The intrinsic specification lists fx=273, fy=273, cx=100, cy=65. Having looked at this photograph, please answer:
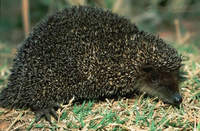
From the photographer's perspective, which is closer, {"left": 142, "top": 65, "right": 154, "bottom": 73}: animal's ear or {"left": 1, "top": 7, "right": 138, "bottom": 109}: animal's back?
{"left": 1, "top": 7, "right": 138, "bottom": 109}: animal's back

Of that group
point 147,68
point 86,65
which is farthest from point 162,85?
point 86,65

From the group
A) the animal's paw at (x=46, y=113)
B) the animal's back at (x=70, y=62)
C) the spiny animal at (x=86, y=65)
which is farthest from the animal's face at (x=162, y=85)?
the animal's paw at (x=46, y=113)

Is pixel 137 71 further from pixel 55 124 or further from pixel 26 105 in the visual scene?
pixel 26 105

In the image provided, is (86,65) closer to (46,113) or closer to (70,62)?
(70,62)

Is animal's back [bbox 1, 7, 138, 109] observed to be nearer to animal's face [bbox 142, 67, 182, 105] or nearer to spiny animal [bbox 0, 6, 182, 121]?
spiny animal [bbox 0, 6, 182, 121]

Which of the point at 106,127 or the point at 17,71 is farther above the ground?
the point at 17,71

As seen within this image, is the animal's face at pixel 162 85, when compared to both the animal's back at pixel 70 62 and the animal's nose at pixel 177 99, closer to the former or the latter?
the animal's nose at pixel 177 99

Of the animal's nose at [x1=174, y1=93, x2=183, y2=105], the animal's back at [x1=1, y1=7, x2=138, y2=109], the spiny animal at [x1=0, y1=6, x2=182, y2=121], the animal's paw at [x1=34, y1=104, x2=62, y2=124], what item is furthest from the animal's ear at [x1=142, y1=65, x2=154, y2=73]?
the animal's paw at [x1=34, y1=104, x2=62, y2=124]

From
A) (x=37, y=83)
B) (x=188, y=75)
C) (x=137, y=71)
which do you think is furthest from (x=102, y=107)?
(x=188, y=75)
